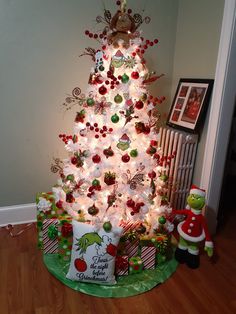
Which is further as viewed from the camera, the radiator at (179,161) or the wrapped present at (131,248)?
the radiator at (179,161)

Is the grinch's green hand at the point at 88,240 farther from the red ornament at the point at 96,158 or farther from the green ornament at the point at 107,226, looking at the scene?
the red ornament at the point at 96,158

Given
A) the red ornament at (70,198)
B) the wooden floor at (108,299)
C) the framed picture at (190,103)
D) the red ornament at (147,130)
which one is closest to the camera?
the wooden floor at (108,299)

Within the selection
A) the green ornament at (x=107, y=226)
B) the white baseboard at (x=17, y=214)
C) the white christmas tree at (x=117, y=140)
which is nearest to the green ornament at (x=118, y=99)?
the white christmas tree at (x=117, y=140)

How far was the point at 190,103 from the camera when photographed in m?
2.28

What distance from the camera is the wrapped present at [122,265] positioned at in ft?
5.92

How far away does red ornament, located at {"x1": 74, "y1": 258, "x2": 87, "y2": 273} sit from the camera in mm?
1691

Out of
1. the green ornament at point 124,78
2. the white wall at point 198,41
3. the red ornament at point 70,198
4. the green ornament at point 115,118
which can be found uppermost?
the white wall at point 198,41

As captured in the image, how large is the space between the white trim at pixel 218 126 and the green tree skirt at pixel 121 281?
0.65m

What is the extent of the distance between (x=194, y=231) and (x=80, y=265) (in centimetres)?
81

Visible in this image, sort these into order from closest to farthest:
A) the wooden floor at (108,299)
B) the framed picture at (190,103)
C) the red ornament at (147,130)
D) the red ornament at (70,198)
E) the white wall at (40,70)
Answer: the wooden floor at (108,299) < the red ornament at (147,130) < the red ornament at (70,198) < the white wall at (40,70) < the framed picture at (190,103)

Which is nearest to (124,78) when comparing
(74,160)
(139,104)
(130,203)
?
(139,104)

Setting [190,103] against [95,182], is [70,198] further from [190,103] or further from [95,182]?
[190,103]

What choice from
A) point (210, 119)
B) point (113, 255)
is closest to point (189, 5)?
point (210, 119)

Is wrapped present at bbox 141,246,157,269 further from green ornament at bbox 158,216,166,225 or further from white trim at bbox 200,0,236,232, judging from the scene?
white trim at bbox 200,0,236,232
